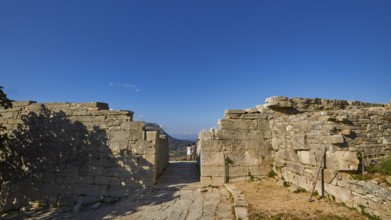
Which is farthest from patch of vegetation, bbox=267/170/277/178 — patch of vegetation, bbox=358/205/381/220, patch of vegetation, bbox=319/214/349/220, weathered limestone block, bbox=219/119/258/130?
patch of vegetation, bbox=358/205/381/220

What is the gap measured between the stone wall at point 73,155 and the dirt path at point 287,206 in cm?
395

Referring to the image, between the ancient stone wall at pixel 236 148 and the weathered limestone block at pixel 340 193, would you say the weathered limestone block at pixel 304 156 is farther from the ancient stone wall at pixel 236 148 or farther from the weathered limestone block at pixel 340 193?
the ancient stone wall at pixel 236 148

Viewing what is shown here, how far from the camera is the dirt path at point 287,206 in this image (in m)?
6.27

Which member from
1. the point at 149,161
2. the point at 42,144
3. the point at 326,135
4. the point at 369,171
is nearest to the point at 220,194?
the point at 149,161

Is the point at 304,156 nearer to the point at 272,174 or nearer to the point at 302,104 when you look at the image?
the point at 272,174

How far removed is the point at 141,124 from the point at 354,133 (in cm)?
711

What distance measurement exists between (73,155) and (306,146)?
28.2 ft

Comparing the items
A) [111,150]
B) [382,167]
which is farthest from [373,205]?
[111,150]

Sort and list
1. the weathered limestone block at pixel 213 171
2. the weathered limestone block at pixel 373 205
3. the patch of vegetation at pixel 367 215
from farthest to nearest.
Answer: the weathered limestone block at pixel 213 171 → the patch of vegetation at pixel 367 215 → the weathered limestone block at pixel 373 205

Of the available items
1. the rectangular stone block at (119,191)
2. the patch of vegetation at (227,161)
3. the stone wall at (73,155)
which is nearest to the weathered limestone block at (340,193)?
the patch of vegetation at (227,161)

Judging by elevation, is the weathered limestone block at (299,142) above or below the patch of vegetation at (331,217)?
above

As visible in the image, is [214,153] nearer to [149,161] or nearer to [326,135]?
[149,161]

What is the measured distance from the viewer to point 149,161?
32.3ft

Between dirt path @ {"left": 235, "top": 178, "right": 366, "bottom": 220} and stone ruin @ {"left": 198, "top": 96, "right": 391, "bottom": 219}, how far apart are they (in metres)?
0.31
